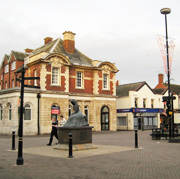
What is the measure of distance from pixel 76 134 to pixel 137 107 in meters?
29.7

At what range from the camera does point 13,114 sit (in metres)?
29.0

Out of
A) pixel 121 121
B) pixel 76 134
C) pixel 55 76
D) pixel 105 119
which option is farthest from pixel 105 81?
pixel 76 134

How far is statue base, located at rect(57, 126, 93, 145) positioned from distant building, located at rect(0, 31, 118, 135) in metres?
16.0

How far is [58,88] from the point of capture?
32.4 meters

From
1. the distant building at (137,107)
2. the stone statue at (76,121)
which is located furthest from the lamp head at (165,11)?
the distant building at (137,107)

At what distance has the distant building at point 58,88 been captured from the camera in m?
30.0

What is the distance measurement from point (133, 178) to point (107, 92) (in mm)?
29885

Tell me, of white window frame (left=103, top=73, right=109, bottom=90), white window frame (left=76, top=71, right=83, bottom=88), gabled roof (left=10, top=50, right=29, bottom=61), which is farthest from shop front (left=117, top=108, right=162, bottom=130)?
gabled roof (left=10, top=50, right=29, bottom=61)

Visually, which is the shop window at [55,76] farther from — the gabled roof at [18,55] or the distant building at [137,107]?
the distant building at [137,107]

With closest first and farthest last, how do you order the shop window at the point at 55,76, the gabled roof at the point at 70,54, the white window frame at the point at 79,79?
the shop window at the point at 55,76 → the gabled roof at the point at 70,54 → the white window frame at the point at 79,79

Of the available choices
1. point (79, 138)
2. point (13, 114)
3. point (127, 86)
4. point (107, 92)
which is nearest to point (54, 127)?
point (79, 138)

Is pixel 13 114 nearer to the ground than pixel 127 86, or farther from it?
nearer to the ground

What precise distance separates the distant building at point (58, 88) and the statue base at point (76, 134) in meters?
16.0

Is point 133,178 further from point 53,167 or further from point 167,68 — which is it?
point 167,68
